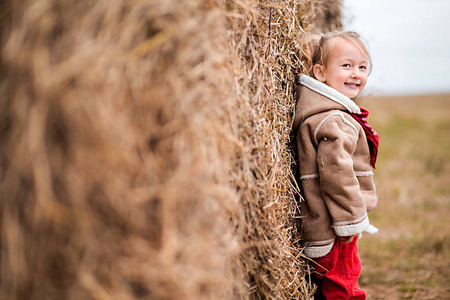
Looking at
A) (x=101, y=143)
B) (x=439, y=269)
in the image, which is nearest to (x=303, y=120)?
(x=101, y=143)

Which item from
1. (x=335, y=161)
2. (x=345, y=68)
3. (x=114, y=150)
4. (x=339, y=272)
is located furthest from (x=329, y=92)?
(x=114, y=150)

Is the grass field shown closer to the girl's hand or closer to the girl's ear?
the girl's ear

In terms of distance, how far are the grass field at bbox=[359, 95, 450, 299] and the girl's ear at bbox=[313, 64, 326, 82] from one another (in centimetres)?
93

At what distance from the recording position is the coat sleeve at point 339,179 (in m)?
2.28

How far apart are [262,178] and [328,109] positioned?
2.36 ft

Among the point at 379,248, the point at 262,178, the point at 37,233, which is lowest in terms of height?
the point at 379,248

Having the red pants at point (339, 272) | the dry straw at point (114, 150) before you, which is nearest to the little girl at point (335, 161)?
the red pants at point (339, 272)

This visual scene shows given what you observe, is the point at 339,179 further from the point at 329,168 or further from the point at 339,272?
the point at 339,272

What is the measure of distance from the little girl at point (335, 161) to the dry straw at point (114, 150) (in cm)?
92

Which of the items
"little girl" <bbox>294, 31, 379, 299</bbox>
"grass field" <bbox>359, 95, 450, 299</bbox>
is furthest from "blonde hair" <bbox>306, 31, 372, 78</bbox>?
"grass field" <bbox>359, 95, 450, 299</bbox>

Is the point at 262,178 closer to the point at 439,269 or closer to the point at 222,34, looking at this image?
the point at 222,34

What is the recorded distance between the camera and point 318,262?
2502 millimetres

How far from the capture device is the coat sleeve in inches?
89.7

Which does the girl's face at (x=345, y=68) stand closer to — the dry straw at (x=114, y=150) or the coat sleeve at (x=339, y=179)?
the coat sleeve at (x=339, y=179)
